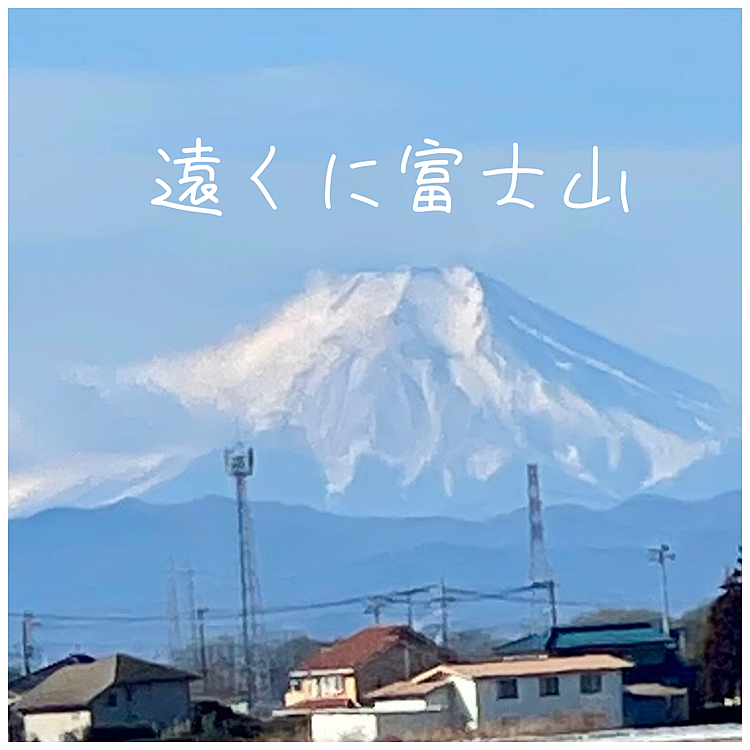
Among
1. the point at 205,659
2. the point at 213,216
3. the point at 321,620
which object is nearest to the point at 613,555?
the point at 321,620

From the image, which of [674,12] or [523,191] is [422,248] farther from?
[674,12]

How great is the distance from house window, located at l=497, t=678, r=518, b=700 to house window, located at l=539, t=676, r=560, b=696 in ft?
0.21

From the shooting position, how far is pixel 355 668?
11.6 ft

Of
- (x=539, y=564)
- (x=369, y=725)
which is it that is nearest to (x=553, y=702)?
(x=539, y=564)

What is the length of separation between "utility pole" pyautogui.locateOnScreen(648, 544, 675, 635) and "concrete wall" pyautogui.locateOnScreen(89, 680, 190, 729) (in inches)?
48.7

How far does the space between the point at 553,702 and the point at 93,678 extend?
3.91ft

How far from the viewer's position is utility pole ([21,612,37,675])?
3518 millimetres

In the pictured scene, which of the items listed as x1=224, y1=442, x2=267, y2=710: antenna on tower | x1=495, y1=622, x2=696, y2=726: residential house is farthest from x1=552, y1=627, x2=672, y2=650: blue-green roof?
x1=224, y1=442, x2=267, y2=710: antenna on tower

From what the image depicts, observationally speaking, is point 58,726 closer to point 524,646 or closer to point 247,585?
point 247,585

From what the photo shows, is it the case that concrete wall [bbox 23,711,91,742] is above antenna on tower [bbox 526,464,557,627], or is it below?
below

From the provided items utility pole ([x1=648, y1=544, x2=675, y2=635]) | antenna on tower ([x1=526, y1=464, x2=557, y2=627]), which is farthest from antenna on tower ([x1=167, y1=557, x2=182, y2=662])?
utility pole ([x1=648, y1=544, x2=675, y2=635])

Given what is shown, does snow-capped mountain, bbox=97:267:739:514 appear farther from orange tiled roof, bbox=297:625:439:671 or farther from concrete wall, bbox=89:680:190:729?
concrete wall, bbox=89:680:190:729

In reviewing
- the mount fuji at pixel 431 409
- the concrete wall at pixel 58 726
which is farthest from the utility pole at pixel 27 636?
the mount fuji at pixel 431 409

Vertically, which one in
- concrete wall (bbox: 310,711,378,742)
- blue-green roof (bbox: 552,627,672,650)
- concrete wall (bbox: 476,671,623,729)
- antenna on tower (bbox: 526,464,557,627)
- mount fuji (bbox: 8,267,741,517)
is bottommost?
concrete wall (bbox: 310,711,378,742)
